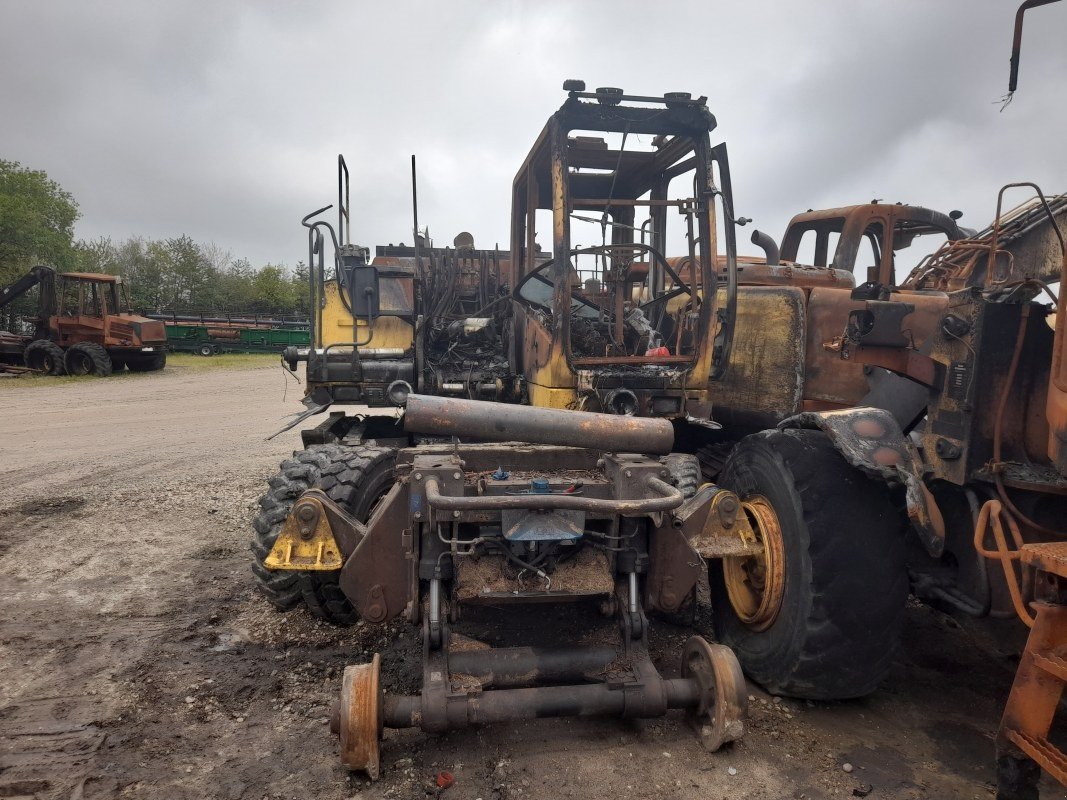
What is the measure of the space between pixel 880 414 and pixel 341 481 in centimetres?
291

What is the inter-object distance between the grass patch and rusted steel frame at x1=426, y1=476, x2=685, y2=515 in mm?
19314

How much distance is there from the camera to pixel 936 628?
425 cm

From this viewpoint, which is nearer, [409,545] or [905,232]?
[409,545]

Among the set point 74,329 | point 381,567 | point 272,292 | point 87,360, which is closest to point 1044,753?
point 381,567

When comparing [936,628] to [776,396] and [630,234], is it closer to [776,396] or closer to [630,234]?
[776,396]

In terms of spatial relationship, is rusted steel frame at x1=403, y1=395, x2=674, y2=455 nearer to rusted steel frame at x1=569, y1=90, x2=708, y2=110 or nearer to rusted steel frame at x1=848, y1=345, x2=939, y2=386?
rusted steel frame at x1=848, y1=345, x2=939, y2=386

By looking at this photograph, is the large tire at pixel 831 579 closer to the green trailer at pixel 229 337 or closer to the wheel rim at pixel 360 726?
the wheel rim at pixel 360 726

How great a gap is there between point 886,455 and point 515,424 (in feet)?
5.40

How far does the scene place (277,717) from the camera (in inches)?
129

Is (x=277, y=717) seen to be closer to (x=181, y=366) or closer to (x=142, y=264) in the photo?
(x=181, y=366)

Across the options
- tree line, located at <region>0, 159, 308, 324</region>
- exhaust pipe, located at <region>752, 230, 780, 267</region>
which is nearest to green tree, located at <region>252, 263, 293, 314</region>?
tree line, located at <region>0, 159, 308, 324</region>

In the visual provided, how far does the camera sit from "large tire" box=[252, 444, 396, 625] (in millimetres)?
3932

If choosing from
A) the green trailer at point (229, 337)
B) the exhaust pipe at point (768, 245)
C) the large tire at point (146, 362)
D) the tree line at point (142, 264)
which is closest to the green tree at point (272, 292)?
the tree line at point (142, 264)

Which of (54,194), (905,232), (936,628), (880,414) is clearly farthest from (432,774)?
(54,194)
